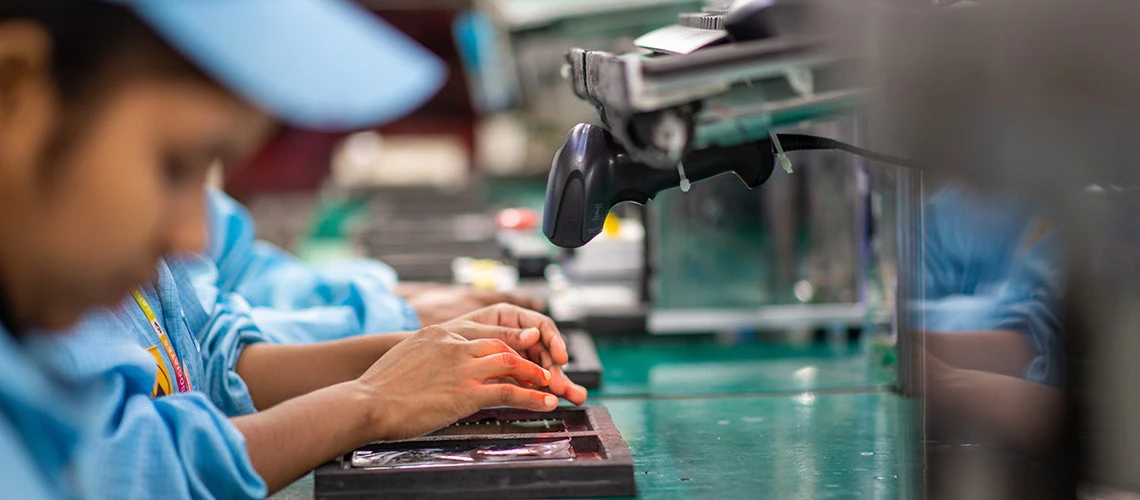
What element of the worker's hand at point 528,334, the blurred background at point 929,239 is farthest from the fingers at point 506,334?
the blurred background at point 929,239

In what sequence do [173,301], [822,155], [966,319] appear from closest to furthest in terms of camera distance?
[966,319] → [173,301] → [822,155]

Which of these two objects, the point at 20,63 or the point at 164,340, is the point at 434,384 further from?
the point at 20,63

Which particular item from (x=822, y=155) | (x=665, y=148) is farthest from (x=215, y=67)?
(x=822, y=155)

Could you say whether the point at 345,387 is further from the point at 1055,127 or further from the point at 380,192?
the point at 380,192

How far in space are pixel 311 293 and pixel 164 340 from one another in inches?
28.5

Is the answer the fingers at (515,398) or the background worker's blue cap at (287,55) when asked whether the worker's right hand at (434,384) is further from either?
the background worker's blue cap at (287,55)

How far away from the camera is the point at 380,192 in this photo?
23.1 ft

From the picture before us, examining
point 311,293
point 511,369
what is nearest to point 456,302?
point 311,293

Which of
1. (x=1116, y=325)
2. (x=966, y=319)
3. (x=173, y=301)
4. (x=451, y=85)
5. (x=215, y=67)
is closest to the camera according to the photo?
(x=215, y=67)

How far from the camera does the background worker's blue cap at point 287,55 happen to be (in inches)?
24.9

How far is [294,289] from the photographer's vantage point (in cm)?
189

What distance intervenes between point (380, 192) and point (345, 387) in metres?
6.08

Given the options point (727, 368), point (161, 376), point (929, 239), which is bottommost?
point (727, 368)

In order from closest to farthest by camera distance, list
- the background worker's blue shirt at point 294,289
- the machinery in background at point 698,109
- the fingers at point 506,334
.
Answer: the machinery in background at point 698,109 → the fingers at point 506,334 → the background worker's blue shirt at point 294,289
